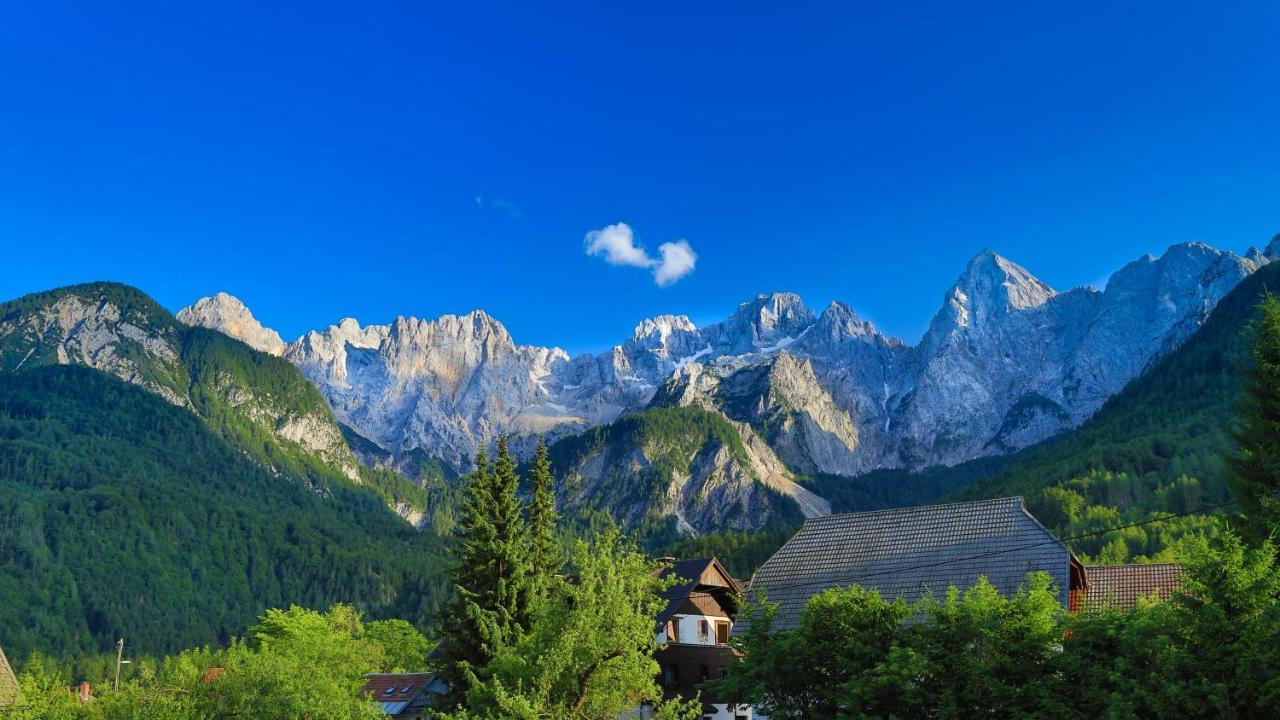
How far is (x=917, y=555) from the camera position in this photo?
5212 cm

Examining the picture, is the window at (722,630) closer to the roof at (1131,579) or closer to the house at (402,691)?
the house at (402,691)

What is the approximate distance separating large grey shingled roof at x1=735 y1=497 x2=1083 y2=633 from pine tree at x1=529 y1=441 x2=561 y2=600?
10712mm

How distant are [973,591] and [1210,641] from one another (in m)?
10.2

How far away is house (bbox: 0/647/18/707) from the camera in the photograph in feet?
122

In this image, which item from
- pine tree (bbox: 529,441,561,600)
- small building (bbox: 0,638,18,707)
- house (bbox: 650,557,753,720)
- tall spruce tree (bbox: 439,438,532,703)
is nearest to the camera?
small building (bbox: 0,638,18,707)

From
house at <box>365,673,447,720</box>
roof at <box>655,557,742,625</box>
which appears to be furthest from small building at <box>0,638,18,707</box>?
roof at <box>655,557,742,625</box>

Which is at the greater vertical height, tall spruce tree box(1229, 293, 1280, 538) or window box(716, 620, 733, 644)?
tall spruce tree box(1229, 293, 1280, 538)

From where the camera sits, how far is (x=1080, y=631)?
30828 millimetres

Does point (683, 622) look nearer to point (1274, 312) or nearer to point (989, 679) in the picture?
point (989, 679)

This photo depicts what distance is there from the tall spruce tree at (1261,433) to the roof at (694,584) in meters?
A: 31.4

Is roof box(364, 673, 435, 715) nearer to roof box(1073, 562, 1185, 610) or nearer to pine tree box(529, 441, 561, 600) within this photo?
pine tree box(529, 441, 561, 600)

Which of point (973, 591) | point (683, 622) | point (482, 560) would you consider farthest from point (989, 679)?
point (683, 622)

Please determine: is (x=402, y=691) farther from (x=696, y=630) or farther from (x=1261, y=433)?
(x=1261, y=433)

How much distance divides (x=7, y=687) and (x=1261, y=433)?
51.0m
